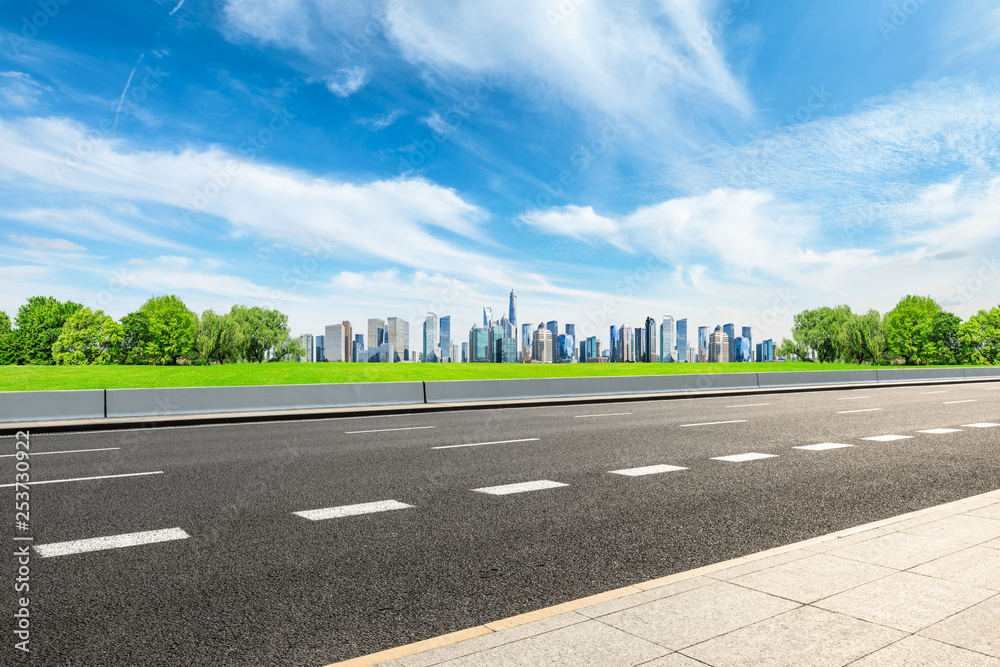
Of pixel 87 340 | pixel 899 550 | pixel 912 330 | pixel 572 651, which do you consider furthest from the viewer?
pixel 912 330

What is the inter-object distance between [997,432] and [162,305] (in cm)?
10557

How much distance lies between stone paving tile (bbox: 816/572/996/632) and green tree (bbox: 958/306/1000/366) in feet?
367

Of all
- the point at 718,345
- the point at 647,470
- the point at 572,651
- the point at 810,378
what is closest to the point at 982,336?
the point at 718,345

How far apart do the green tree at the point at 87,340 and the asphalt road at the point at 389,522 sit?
302 ft

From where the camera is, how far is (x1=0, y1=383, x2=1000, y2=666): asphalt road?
12.8 feet

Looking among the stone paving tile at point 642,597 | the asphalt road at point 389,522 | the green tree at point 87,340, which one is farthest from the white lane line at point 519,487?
the green tree at point 87,340

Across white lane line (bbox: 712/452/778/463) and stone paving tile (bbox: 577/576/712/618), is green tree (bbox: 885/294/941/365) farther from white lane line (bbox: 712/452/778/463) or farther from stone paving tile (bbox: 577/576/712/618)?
stone paving tile (bbox: 577/576/712/618)

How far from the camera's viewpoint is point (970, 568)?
173 inches

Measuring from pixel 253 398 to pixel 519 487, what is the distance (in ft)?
43.0

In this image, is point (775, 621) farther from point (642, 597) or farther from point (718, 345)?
point (718, 345)

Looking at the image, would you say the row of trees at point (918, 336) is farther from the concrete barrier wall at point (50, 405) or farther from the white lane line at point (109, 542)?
the white lane line at point (109, 542)

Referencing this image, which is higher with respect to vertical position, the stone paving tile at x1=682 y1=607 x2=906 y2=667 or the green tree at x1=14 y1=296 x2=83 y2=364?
the green tree at x1=14 y1=296 x2=83 y2=364

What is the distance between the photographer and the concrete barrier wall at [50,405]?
15914mm

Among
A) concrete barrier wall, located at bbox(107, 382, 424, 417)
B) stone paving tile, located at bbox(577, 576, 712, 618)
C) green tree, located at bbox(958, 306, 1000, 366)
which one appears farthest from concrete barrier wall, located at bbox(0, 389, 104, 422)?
green tree, located at bbox(958, 306, 1000, 366)
